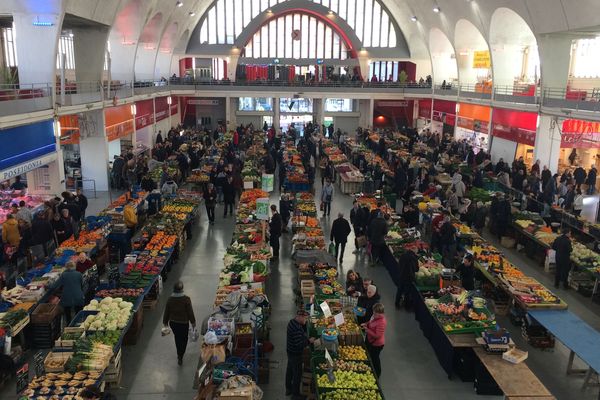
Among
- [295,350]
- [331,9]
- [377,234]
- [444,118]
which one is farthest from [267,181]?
[331,9]

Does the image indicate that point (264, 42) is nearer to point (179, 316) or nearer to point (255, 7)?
point (255, 7)

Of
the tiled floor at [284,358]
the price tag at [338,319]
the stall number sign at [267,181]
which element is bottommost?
the tiled floor at [284,358]

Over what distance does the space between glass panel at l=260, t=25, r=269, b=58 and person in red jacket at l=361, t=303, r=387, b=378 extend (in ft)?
131

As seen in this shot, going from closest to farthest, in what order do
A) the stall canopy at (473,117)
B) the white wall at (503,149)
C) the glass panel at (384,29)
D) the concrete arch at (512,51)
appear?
1. the white wall at (503,149)
2. the concrete arch at (512,51)
3. the stall canopy at (473,117)
4. the glass panel at (384,29)

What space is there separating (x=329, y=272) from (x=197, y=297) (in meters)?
2.98

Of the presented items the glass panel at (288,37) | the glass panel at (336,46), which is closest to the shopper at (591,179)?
the glass panel at (336,46)

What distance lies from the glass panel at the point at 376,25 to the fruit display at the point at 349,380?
40.3 meters

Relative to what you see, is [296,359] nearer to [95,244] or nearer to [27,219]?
[95,244]

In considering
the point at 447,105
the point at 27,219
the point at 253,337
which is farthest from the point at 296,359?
the point at 447,105

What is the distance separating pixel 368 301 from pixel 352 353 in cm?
131

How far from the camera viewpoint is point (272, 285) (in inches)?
468

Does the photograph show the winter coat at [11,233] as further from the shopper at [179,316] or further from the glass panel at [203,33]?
the glass panel at [203,33]

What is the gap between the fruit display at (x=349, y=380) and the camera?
23.2ft

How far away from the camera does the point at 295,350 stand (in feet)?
24.4
